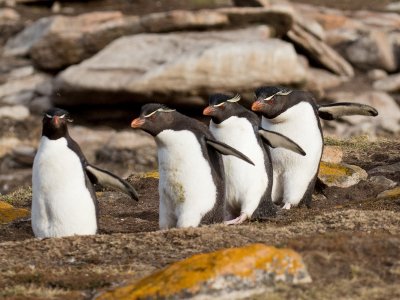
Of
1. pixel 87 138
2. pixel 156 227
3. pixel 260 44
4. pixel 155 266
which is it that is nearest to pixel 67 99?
pixel 87 138

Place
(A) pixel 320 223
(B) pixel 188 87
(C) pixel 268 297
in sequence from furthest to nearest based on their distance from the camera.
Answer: (B) pixel 188 87
(A) pixel 320 223
(C) pixel 268 297

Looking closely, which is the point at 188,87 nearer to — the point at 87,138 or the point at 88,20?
the point at 87,138

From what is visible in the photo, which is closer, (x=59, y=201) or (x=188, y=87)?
(x=59, y=201)

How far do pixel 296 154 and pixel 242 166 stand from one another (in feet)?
4.47

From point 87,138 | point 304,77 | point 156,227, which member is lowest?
point 87,138

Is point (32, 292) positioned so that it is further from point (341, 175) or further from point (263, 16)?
point (263, 16)

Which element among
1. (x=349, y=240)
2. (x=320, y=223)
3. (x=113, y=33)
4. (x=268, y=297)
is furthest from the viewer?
(x=113, y=33)

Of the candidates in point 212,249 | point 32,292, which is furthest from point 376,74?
point 32,292

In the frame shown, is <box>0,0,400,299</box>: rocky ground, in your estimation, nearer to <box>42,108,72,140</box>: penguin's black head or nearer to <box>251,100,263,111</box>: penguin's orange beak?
<box>42,108,72,140</box>: penguin's black head

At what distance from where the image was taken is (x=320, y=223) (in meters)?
8.35

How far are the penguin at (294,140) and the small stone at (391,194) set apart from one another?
2.56ft

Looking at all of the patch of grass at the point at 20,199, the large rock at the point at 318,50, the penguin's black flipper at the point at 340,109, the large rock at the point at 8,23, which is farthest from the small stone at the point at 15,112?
the penguin's black flipper at the point at 340,109

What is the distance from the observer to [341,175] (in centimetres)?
1130

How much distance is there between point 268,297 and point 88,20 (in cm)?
1859
